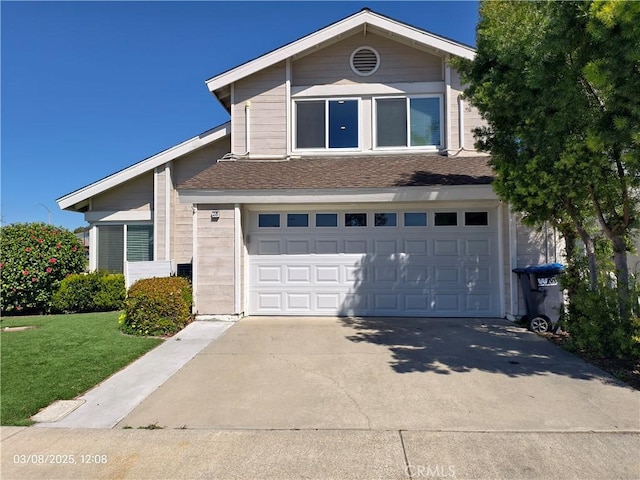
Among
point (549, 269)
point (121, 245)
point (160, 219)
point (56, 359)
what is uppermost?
point (160, 219)

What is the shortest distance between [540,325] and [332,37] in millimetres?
8580

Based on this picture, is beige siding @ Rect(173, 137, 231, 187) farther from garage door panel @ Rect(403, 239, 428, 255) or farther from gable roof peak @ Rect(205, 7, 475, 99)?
garage door panel @ Rect(403, 239, 428, 255)

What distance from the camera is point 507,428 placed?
3.73 m

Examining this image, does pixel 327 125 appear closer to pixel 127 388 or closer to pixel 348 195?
pixel 348 195

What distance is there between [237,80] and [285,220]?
4444 mm

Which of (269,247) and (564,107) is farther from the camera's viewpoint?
(269,247)

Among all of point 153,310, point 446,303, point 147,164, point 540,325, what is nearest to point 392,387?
point 540,325

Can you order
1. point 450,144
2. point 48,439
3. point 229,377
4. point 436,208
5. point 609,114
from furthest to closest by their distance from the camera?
1. point 450,144
2. point 436,208
3. point 229,377
4. point 609,114
5. point 48,439

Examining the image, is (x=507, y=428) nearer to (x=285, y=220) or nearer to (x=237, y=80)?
(x=285, y=220)

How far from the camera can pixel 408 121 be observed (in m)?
10.4

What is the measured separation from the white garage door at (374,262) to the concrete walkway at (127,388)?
232 cm

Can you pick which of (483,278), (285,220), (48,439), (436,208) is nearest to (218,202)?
(285,220)

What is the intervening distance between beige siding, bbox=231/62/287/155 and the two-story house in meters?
0.03

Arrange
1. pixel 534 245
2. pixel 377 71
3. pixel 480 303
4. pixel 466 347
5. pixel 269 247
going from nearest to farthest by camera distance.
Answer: pixel 466 347
pixel 534 245
pixel 480 303
pixel 269 247
pixel 377 71
